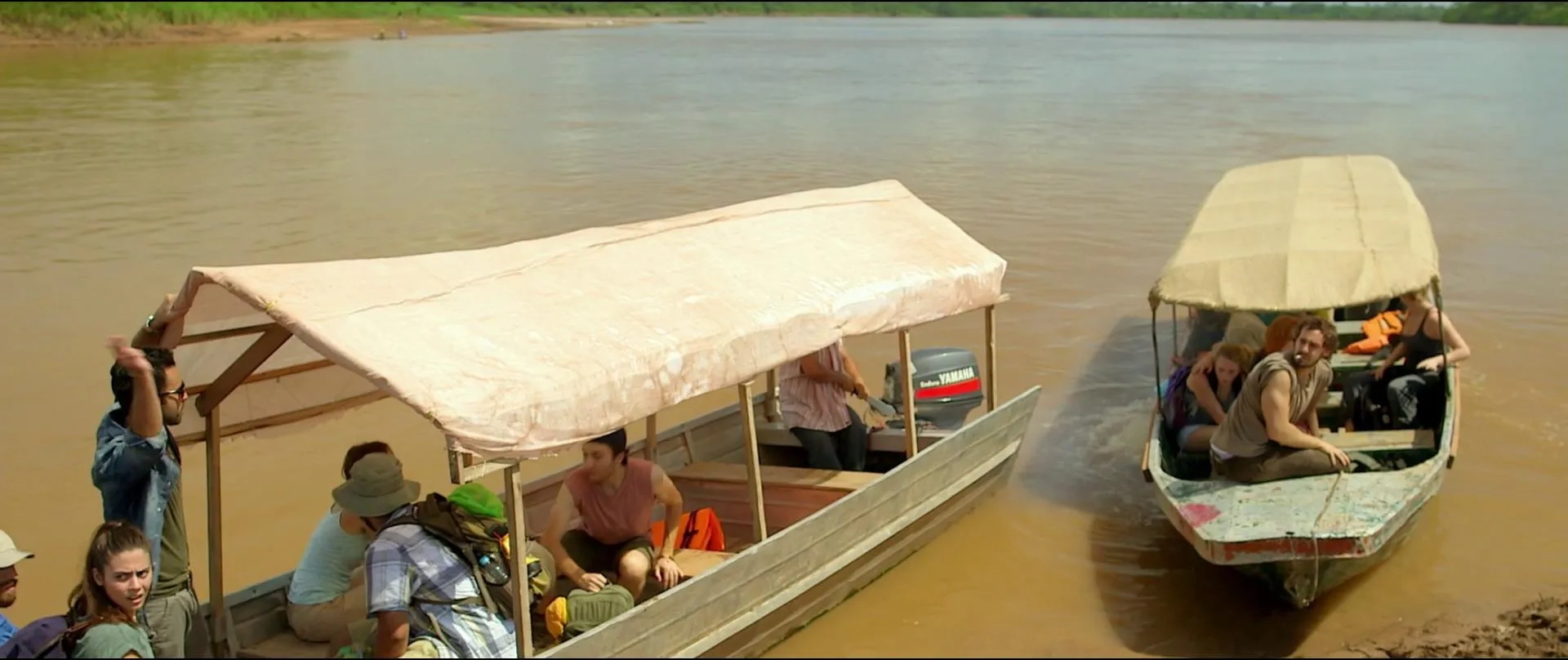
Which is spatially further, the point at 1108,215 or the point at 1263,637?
the point at 1108,215

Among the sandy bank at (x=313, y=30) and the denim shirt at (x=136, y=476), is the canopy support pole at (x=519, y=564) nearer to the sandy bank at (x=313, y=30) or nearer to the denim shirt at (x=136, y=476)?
the denim shirt at (x=136, y=476)

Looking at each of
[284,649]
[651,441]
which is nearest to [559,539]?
[284,649]

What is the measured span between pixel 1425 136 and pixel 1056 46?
4067cm

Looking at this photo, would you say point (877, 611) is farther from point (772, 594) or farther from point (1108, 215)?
point (1108, 215)

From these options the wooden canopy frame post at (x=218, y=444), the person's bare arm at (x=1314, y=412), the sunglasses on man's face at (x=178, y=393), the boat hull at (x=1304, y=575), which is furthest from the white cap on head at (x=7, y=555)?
the person's bare arm at (x=1314, y=412)

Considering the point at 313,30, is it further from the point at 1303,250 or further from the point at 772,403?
the point at 1303,250

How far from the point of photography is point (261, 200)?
19.1 meters

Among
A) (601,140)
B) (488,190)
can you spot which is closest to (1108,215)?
(488,190)

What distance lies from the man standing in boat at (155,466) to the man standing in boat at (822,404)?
345 centimetres

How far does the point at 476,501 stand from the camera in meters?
5.57

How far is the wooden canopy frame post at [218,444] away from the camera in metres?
5.83

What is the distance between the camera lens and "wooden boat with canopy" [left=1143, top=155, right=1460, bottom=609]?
6.55 metres

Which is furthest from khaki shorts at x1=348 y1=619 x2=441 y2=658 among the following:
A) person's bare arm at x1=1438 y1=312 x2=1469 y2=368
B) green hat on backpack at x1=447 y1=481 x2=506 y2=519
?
person's bare arm at x1=1438 y1=312 x2=1469 y2=368

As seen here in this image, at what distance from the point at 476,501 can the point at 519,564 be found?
0.35 m
